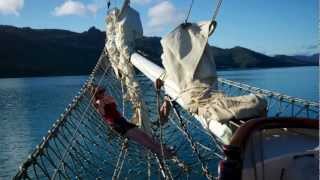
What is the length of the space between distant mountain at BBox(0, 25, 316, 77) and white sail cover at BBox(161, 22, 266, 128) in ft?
354

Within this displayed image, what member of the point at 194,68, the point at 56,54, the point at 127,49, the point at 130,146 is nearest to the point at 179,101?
the point at 194,68

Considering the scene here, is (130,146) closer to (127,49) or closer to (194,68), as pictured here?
(127,49)

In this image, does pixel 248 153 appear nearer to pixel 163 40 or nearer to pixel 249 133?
pixel 249 133

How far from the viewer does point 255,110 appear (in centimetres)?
303

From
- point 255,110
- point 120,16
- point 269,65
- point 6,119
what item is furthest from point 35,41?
point 255,110

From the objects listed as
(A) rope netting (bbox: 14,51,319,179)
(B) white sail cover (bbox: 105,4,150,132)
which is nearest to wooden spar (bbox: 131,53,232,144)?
(A) rope netting (bbox: 14,51,319,179)

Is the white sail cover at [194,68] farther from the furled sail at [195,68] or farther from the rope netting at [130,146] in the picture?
the rope netting at [130,146]

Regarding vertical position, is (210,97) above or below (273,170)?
above

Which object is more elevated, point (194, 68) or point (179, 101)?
point (194, 68)

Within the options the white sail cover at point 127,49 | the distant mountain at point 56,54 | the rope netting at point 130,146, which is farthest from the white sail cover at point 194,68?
the distant mountain at point 56,54

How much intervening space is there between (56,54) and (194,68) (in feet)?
404

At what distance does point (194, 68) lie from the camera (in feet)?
13.1

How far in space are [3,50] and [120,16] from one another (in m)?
114

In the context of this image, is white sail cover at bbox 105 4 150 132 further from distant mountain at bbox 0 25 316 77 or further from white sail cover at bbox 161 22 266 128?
distant mountain at bbox 0 25 316 77
